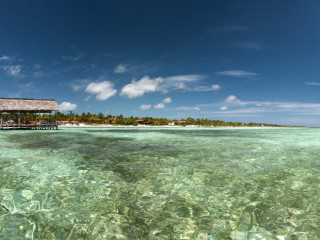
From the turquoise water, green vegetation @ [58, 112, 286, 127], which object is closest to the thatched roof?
the turquoise water

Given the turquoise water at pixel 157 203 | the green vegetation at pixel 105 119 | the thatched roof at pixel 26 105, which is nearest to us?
the turquoise water at pixel 157 203

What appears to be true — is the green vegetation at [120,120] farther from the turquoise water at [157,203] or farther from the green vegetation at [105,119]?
the turquoise water at [157,203]

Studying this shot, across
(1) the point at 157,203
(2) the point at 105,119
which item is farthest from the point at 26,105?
(2) the point at 105,119

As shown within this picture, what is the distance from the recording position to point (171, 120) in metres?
89.2

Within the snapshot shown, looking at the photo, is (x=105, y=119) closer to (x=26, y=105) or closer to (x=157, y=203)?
(x=26, y=105)

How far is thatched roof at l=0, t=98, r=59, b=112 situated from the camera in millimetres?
24625

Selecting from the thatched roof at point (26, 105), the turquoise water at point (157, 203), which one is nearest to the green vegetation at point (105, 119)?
the thatched roof at point (26, 105)

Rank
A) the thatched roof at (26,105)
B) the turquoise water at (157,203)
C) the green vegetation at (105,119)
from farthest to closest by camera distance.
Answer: the green vegetation at (105,119), the thatched roof at (26,105), the turquoise water at (157,203)

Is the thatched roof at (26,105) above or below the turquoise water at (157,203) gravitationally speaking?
above

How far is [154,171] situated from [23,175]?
3.37 metres

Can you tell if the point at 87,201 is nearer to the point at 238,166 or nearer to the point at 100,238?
the point at 100,238

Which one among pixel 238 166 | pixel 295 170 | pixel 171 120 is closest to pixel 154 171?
pixel 238 166

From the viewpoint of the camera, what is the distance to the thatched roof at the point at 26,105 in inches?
969

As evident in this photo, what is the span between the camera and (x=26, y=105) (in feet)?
84.0
